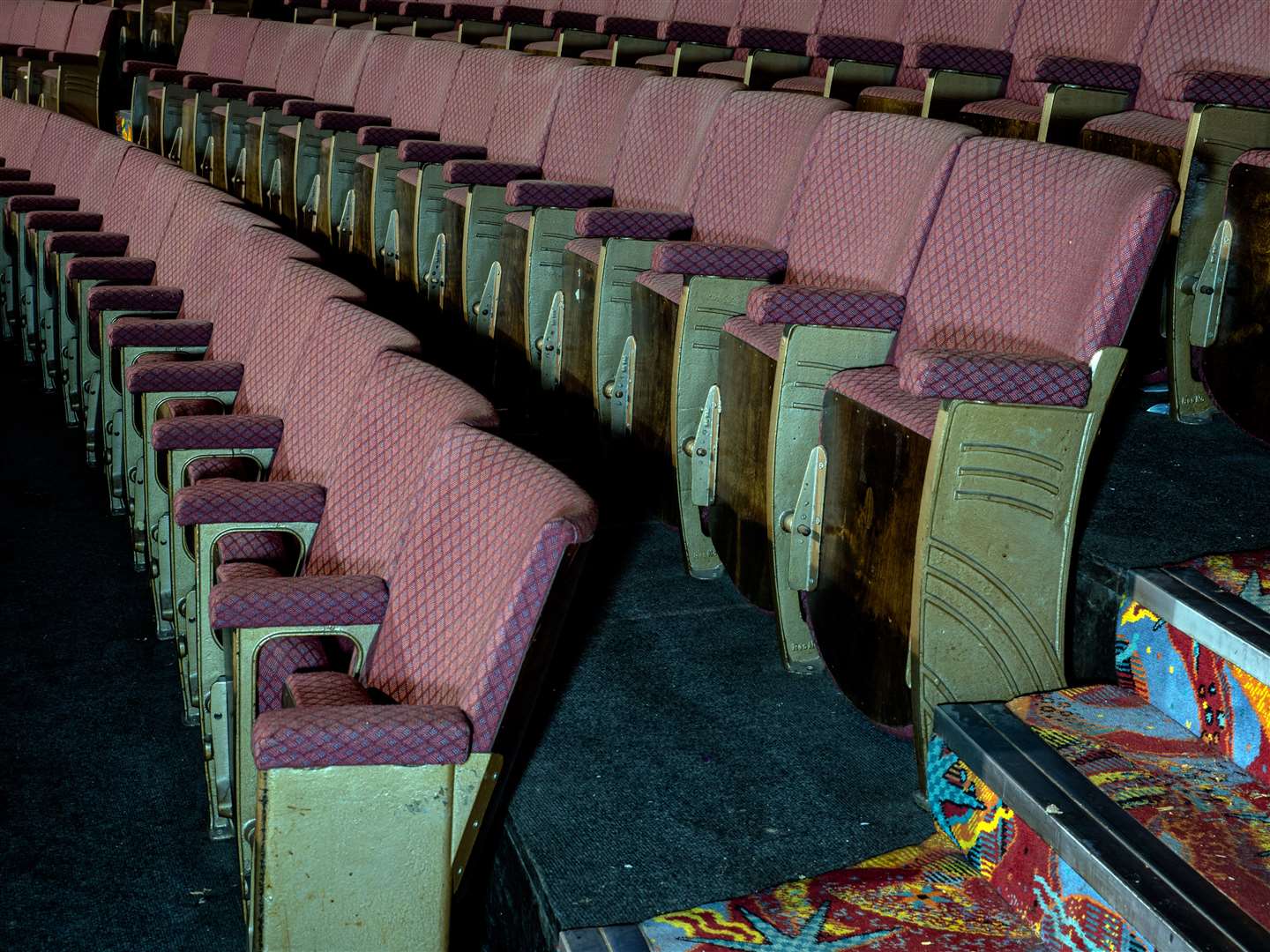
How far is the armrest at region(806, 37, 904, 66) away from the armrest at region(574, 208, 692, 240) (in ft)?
0.97

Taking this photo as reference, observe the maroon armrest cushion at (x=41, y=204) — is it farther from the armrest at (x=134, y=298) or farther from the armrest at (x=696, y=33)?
the armrest at (x=696, y=33)

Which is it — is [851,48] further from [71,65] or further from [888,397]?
[71,65]

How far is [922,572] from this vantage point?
41cm

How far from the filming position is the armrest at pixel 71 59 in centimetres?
184

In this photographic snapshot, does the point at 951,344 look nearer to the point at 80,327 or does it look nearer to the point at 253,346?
the point at 253,346

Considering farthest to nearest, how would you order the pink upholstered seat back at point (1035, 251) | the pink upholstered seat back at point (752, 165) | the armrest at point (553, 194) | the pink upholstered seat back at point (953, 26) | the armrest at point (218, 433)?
the pink upholstered seat back at point (953, 26) < the armrest at point (553, 194) < the pink upholstered seat back at point (752, 165) < the armrest at point (218, 433) < the pink upholstered seat back at point (1035, 251)

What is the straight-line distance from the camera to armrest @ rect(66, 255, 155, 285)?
812mm

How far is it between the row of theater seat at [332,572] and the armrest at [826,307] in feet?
0.41

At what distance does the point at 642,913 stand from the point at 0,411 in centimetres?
80

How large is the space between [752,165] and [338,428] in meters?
0.27

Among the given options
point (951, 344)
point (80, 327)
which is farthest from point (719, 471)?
point (80, 327)

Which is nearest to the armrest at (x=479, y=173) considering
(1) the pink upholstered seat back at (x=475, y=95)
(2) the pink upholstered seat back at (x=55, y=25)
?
(1) the pink upholstered seat back at (x=475, y=95)

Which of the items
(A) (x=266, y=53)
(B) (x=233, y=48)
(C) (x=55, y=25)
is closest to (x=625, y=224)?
(A) (x=266, y=53)

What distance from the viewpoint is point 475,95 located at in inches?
39.4
